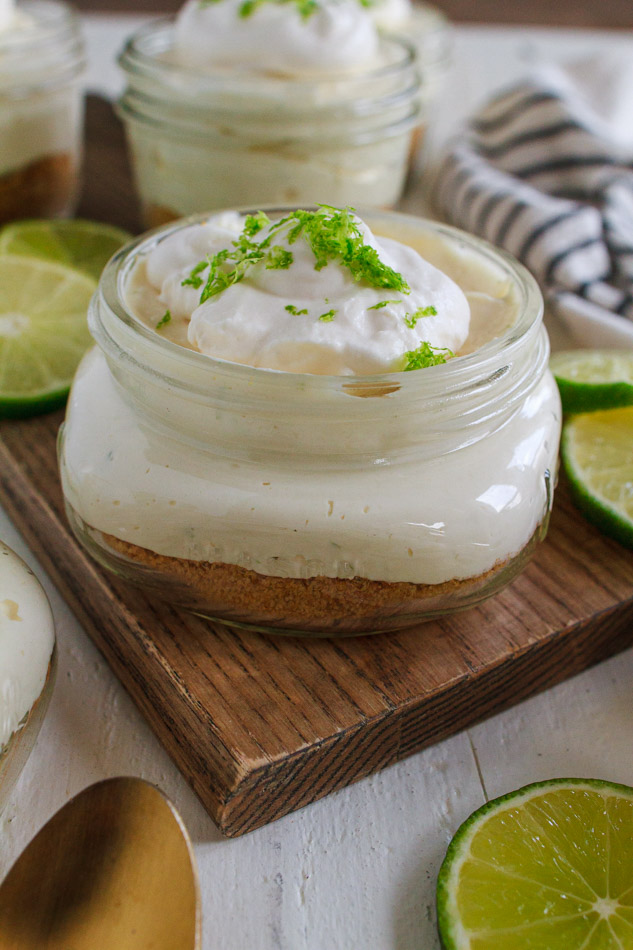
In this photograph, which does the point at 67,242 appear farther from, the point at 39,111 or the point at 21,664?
the point at 21,664

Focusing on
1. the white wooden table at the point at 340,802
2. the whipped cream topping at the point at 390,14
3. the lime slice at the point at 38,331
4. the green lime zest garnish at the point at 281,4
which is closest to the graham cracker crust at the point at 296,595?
the white wooden table at the point at 340,802

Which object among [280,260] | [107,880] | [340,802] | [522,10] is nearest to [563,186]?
[280,260]

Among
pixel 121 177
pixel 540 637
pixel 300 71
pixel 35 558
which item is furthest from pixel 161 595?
pixel 121 177

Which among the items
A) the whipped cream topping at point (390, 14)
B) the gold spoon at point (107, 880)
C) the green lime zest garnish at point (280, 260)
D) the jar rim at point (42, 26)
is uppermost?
the green lime zest garnish at point (280, 260)

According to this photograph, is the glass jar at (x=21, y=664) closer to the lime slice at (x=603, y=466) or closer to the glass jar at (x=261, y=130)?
the lime slice at (x=603, y=466)

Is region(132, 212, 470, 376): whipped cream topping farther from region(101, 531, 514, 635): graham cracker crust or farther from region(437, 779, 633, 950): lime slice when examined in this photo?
region(437, 779, 633, 950): lime slice
